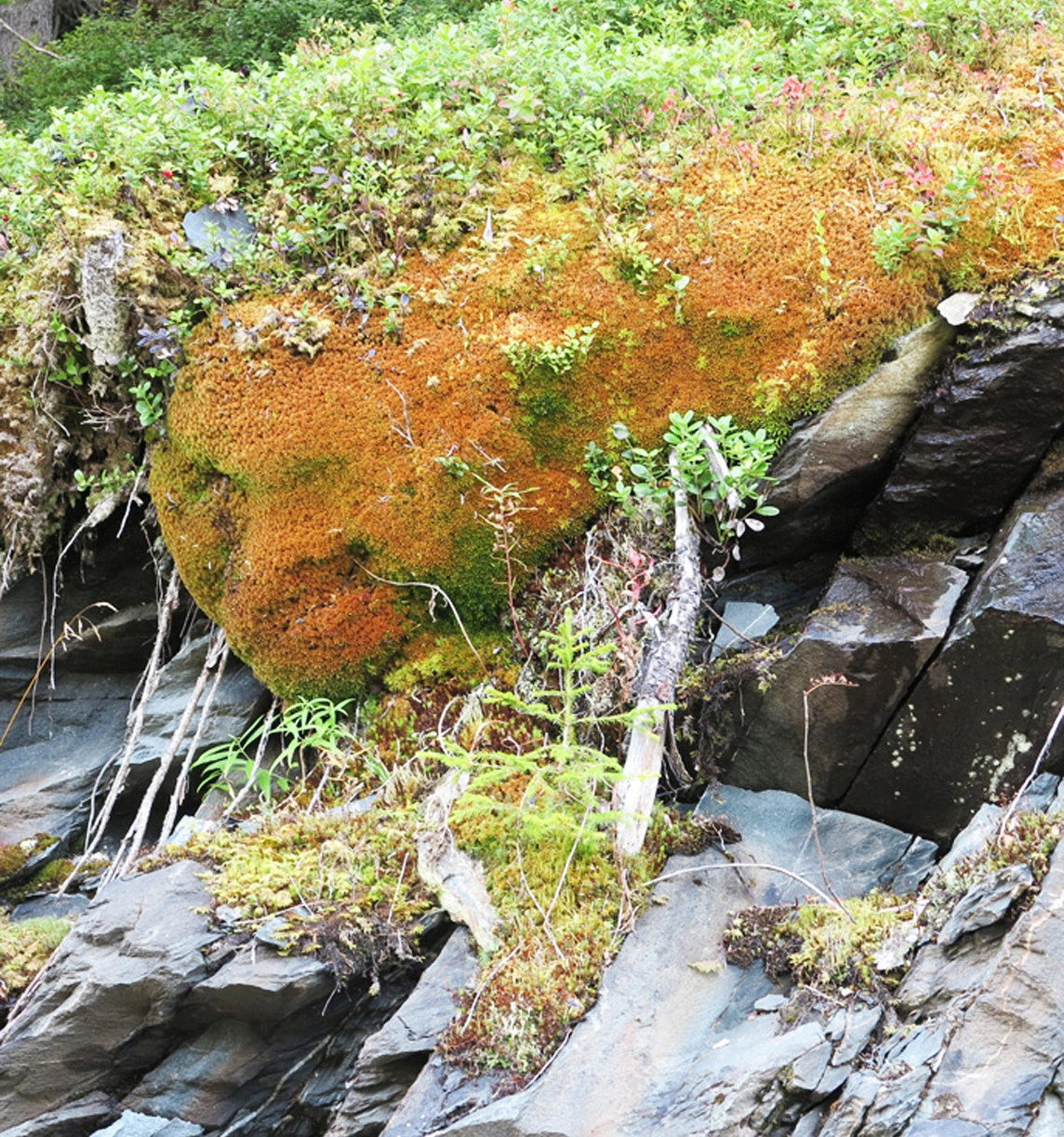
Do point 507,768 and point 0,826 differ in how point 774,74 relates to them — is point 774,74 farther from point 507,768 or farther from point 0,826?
point 0,826

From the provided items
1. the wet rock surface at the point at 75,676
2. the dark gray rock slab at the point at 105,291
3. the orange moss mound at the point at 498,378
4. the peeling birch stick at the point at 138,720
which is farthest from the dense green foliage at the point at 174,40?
the peeling birch stick at the point at 138,720

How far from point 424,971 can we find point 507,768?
3.17ft

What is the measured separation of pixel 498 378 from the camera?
5625 mm

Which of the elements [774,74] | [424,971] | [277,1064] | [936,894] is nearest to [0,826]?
[277,1064]

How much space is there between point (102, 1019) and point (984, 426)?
16.7 ft

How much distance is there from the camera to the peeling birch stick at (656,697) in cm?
446

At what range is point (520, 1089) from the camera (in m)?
3.65

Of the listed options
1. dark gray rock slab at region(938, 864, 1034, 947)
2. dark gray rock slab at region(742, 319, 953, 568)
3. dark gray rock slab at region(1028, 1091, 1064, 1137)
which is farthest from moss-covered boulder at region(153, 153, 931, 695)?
dark gray rock slab at region(1028, 1091, 1064, 1137)

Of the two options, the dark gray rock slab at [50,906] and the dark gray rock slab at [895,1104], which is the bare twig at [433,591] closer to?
the dark gray rock slab at [50,906]

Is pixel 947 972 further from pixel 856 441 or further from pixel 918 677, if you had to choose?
pixel 856 441

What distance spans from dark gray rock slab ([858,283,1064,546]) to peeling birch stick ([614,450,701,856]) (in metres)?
1.10

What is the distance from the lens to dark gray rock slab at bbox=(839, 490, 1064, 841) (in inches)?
173

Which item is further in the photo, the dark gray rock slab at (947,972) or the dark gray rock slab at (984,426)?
the dark gray rock slab at (984,426)

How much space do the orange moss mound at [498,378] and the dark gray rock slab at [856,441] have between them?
0.14 meters
